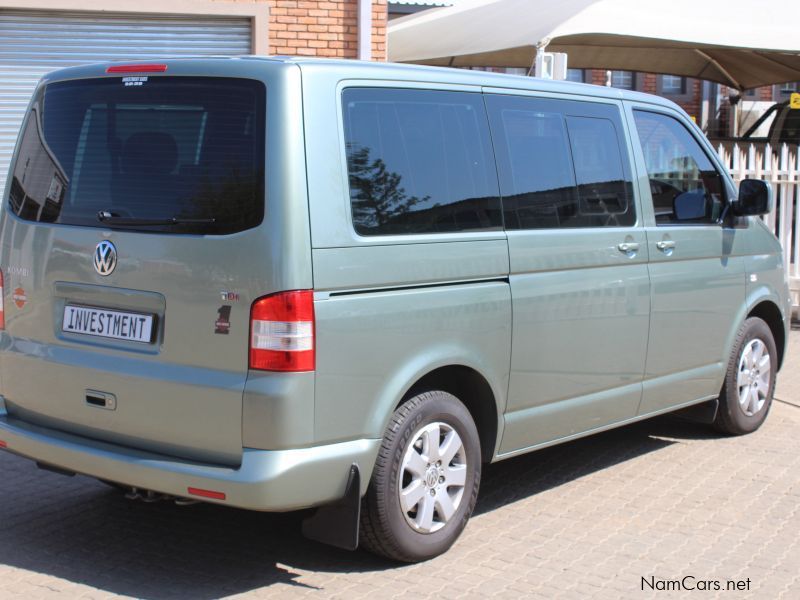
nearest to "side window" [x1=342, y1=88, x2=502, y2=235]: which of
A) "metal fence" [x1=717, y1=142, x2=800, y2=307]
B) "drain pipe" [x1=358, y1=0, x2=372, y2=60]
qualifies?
"drain pipe" [x1=358, y1=0, x2=372, y2=60]

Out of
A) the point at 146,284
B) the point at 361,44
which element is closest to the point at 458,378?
the point at 146,284

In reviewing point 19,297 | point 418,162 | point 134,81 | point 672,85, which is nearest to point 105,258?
point 19,297

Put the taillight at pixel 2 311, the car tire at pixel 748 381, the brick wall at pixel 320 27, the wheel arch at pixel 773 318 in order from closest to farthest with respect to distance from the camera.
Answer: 1. the taillight at pixel 2 311
2. the car tire at pixel 748 381
3. the wheel arch at pixel 773 318
4. the brick wall at pixel 320 27

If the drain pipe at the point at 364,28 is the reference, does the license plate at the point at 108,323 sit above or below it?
below

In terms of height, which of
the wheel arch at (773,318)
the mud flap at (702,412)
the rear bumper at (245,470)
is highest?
the wheel arch at (773,318)

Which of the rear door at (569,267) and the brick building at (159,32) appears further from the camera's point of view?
the brick building at (159,32)

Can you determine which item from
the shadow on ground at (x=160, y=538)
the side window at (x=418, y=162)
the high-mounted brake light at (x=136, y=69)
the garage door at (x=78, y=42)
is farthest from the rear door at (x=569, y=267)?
the garage door at (x=78, y=42)

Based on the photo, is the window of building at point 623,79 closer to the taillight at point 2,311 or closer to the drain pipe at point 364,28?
the drain pipe at point 364,28

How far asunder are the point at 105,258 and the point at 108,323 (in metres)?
0.25

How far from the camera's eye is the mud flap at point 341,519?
14.0 feet

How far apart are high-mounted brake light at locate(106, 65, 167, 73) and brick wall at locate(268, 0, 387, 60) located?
267 inches

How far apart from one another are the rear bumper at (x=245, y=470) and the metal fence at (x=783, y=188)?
797cm

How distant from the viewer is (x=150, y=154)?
174 inches

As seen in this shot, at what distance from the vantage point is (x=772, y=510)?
563 centimetres
